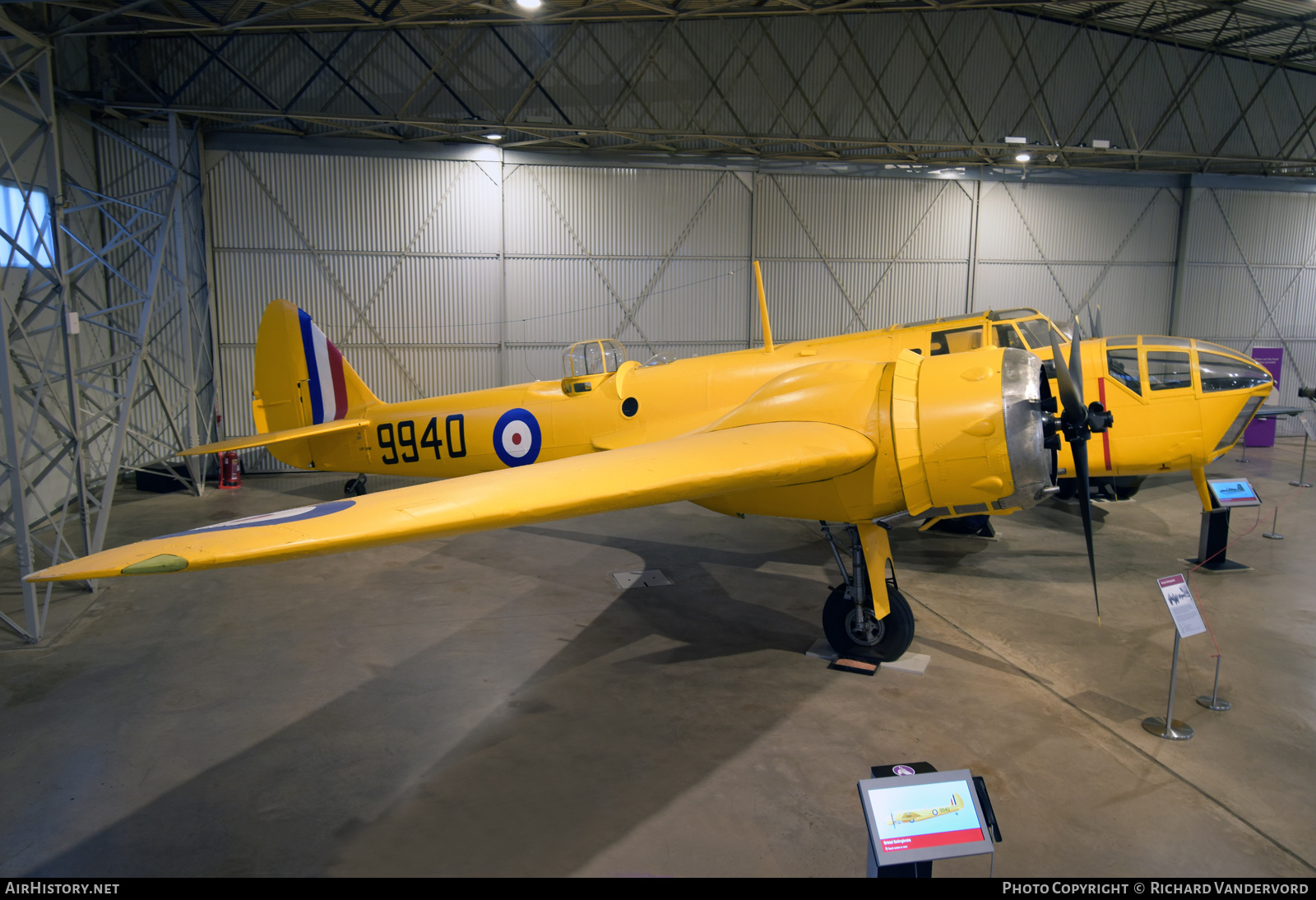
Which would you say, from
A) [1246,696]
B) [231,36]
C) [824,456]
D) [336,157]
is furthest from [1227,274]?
[231,36]

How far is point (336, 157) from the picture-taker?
55.9 feet

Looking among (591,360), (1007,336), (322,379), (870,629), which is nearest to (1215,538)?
(1007,336)

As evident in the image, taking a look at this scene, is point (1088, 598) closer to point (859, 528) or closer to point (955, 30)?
point (859, 528)

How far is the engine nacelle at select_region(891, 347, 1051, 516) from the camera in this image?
6223 millimetres

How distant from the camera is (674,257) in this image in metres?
19.0

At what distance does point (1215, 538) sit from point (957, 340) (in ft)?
15.0

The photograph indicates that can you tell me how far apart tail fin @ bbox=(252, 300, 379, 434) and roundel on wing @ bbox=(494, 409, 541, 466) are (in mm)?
3094

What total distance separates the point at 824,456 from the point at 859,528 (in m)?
1.30

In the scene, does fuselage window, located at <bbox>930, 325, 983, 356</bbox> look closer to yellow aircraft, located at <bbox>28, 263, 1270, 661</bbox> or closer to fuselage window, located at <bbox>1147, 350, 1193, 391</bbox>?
yellow aircraft, located at <bbox>28, 263, 1270, 661</bbox>

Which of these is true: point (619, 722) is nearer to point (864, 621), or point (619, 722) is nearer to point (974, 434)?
point (864, 621)

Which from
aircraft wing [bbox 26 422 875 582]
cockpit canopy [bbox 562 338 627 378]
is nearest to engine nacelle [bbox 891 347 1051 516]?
aircraft wing [bbox 26 422 875 582]

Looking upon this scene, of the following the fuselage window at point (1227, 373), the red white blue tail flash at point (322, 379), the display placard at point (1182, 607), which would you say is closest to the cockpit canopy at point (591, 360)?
the red white blue tail flash at point (322, 379)

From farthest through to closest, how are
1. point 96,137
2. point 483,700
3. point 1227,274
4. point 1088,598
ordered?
point 1227,274
point 96,137
point 1088,598
point 483,700

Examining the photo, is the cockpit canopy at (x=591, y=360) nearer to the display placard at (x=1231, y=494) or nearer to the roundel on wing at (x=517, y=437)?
the roundel on wing at (x=517, y=437)
